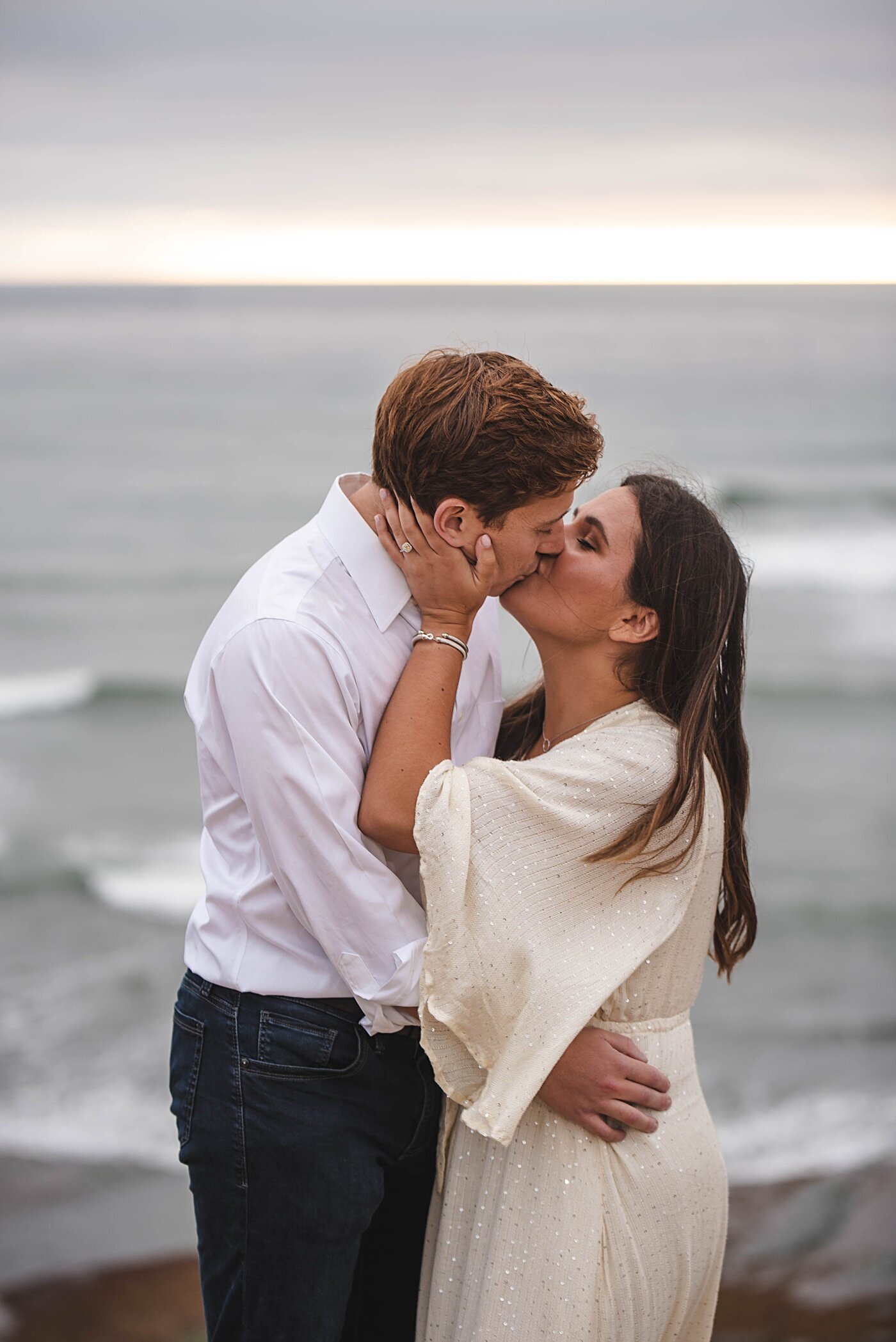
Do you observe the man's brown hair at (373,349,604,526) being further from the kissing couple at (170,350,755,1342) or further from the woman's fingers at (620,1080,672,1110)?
the woman's fingers at (620,1080,672,1110)

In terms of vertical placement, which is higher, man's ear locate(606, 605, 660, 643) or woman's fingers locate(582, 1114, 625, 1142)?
man's ear locate(606, 605, 660, 643)

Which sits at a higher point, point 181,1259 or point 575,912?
point 575,912

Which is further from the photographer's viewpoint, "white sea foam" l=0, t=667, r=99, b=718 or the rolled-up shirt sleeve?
"white sea foam" l=0, t=667, r=99, b=718

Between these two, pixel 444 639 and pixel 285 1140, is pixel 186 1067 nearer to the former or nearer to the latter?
pixel 285 1140

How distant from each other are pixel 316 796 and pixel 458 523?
0.38 meters

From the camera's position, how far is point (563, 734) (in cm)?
167

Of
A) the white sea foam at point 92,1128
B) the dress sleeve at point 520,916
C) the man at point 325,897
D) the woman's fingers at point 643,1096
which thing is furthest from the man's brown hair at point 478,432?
the white sea foam at point 92,1128

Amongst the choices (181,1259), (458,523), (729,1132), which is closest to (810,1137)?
(729,1132)

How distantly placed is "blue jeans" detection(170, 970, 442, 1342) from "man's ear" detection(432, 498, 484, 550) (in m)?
0.63

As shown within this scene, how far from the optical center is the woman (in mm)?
1412

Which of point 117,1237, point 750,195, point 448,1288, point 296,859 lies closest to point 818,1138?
point 117,1237

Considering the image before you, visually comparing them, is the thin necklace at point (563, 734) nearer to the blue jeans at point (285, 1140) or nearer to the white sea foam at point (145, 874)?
the blue jeans at point (285, 1140)

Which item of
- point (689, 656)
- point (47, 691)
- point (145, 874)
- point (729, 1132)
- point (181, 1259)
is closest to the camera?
point (689, 656)

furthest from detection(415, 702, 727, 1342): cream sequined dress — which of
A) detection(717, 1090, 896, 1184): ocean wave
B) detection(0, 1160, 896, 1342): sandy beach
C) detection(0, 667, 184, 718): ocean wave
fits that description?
detection(0, 667, 184, 718): ocean wave
